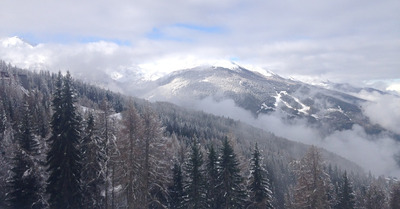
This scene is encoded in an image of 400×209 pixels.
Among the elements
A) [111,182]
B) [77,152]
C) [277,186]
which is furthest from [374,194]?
[277,186]

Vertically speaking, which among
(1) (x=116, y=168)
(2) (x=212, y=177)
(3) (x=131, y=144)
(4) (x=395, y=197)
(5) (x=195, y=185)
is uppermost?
(3) (x=131, y=144)

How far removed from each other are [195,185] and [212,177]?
237 centimetres

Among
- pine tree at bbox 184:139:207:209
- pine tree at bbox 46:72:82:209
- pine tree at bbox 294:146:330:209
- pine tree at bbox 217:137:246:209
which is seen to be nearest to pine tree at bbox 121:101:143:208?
pine tree at bbox 46:72:82:209

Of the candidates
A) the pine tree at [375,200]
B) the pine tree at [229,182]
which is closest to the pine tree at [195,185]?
the pine tree at [229,182]

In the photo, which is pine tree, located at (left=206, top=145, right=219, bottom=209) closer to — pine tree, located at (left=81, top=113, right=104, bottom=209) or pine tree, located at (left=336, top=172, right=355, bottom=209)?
pine tree, located at (left=81, top=113, right=104, bottom=209)

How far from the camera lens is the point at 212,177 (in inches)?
1592

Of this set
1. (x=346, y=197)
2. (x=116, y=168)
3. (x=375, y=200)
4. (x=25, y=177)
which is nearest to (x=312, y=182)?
(x=346, y=197)

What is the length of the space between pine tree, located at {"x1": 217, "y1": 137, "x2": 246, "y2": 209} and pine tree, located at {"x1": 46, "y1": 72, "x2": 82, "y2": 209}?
15.9m

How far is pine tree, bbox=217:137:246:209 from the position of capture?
38.8 m

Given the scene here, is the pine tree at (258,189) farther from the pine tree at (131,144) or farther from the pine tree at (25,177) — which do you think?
the pine tree at (25,177)

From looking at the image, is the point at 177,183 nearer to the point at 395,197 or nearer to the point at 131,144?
the point at 131,144

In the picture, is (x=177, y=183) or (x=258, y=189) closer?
(x=258, y=189)

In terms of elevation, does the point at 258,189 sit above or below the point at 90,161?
below

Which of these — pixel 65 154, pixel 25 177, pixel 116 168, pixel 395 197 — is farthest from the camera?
pixel 395 197
